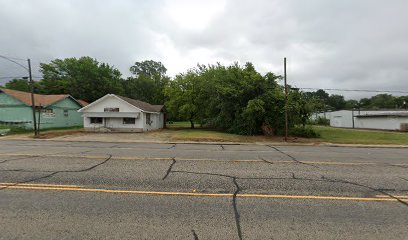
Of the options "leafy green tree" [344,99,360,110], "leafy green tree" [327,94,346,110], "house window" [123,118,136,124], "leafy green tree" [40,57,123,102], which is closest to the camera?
"house window" [123,118,136,124]

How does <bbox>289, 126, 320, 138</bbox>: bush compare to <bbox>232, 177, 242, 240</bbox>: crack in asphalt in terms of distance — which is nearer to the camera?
<bbox>232, 177, 242, 240</bbox>: crack in asphalt

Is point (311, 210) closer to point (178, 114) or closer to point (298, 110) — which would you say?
point (298, 110)

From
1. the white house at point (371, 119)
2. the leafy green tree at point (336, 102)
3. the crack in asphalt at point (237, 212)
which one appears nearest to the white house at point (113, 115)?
the crack in asphalt at point (237, 212)

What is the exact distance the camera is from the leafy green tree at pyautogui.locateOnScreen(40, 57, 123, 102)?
47.6 metres

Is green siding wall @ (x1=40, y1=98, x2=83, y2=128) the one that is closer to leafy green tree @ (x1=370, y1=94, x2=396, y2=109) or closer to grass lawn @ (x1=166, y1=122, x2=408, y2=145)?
grass lawn @ (x1=166, y1=122, x2=408, y2=145)

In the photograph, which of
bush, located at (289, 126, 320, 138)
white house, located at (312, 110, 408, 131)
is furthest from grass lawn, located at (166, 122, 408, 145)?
white house, located at (312, 110, 408, 131)

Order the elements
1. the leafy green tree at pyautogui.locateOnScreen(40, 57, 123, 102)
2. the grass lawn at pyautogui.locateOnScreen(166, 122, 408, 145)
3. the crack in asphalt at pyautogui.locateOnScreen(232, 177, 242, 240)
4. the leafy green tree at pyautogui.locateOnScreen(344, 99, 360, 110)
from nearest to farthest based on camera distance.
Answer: the crack in asphalt at pyautogui.locateOnScreen(232, 177, 242, 240)
the grass lawn at pyautogui.locateOnScreen(166, 122, 408, 145)
the leafy green tree at pyautogui.locateOnScreen(40, 57, 123, 102)
the leafy green tree at pyautogui.locateOnScreen(344, 99, 360, 110)

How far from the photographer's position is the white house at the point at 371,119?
34656mm

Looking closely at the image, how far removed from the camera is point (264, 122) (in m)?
25.2

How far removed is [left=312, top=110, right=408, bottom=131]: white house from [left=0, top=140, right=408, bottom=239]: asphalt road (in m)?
34.1

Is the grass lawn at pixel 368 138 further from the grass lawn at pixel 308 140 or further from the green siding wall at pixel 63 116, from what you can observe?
the green siding wall at pixel 63 116

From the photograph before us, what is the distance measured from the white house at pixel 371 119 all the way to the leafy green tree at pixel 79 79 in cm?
4544

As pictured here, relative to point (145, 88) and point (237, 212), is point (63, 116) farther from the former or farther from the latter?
point (237, 212)

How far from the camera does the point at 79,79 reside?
47.5m
